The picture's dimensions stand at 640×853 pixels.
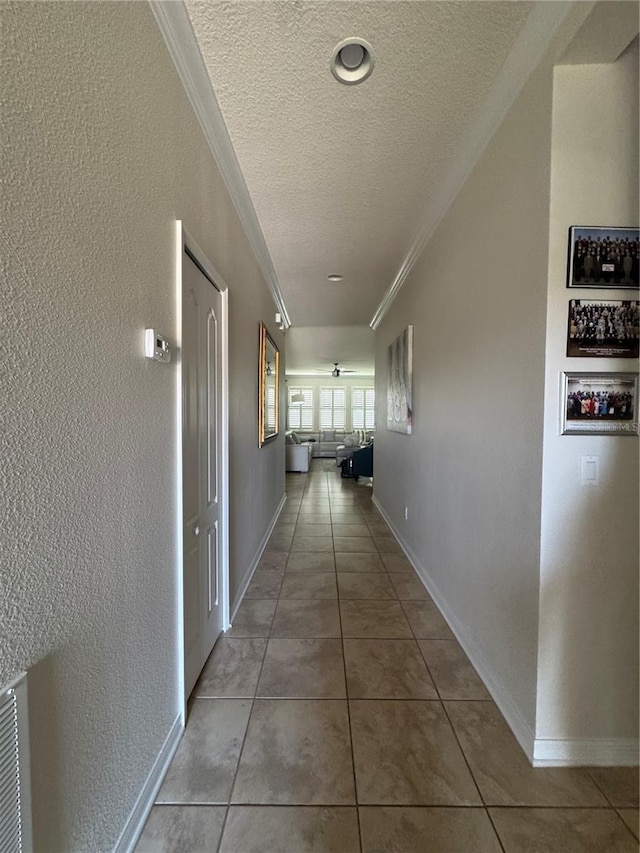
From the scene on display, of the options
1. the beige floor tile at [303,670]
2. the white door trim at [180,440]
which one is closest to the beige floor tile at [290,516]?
the white door trim at [180,440]

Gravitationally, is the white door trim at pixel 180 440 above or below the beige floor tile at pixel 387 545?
above

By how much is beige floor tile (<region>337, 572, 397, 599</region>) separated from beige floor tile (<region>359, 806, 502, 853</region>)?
1.44 metres

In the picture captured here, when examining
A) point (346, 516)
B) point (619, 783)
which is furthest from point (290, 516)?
point (619, 783)

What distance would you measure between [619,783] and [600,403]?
1.37m

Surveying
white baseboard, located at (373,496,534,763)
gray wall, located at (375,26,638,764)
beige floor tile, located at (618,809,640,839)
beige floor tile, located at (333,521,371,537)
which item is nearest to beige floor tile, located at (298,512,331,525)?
beige floor tile, located at (333,521,371,537)

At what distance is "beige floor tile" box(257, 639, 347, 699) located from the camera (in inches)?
68.3

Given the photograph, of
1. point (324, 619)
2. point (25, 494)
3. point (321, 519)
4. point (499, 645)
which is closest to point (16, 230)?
point (25, 494)

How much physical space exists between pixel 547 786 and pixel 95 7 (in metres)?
2.73

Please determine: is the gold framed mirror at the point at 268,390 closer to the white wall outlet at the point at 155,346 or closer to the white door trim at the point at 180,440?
the white door trim at the point at 180,440

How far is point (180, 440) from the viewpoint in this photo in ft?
4.84

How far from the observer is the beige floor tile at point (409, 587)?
2652 mm

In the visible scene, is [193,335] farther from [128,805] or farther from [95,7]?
[128,805]

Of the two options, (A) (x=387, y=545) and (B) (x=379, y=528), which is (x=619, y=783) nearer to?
(A) (x=387, y=545)

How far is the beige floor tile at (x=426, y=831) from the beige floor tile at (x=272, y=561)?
2010 mm
